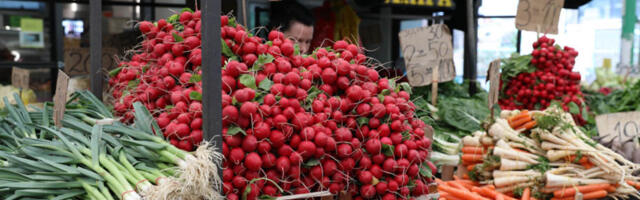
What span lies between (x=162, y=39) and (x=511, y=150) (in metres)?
2.18

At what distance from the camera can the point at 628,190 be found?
320 cm

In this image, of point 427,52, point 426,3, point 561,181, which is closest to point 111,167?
point 561,181

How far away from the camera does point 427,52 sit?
180 inches

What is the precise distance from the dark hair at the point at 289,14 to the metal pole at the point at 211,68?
2.45 m

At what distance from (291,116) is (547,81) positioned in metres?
3.52

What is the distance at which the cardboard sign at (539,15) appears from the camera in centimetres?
466

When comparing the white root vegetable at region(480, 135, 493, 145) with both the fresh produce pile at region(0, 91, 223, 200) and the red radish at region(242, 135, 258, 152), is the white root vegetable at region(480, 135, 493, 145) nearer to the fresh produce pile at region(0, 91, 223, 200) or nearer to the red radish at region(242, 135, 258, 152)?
the red radish at region(242, 135, 258, 152)

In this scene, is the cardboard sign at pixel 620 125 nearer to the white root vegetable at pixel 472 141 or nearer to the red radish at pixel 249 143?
the white root vegetable at pixel 472 141

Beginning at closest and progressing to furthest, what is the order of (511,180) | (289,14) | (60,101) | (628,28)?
(60,101) → (511,180) → (289,14) → (628,28)

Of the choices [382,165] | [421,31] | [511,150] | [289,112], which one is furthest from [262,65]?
[421,31]

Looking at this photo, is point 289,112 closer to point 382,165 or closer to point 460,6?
point 382,165

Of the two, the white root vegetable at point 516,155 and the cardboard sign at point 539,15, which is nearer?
the white root vegetable at point 516,155

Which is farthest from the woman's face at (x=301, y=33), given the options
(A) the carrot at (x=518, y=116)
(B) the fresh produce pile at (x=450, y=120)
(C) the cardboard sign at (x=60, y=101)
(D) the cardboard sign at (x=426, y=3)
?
(C) the cardboard sign at (x=60, y=101)

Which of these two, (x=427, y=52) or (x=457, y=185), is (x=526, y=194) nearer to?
(x=457, y=185)
